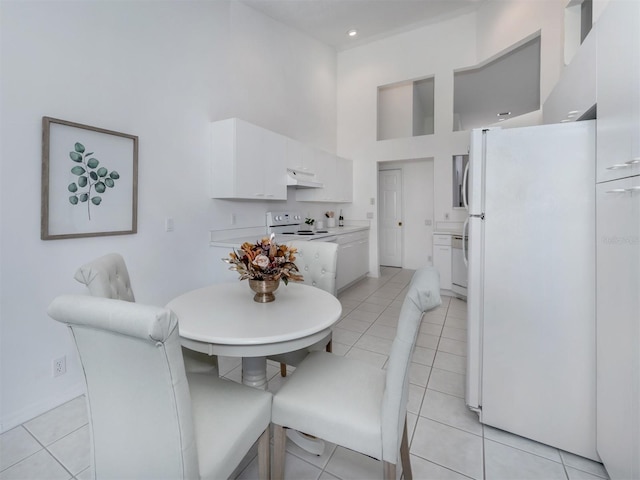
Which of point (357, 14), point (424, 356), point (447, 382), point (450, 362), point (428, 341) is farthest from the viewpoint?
point (357, 14)

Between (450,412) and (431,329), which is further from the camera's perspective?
(431,329)

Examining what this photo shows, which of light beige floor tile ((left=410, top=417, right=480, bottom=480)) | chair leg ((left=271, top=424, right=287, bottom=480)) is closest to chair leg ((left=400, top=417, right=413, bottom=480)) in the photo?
light beige floor tile ((left=410, top=417, right=480, bottom=480))

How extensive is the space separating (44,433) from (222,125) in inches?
103

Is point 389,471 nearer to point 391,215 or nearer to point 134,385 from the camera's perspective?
point 134,385

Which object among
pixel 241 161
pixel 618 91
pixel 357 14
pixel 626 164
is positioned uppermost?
pixel 357 14

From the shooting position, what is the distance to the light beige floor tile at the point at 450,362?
2354 mm

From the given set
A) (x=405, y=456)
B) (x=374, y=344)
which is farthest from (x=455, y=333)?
(x=405, y=456)

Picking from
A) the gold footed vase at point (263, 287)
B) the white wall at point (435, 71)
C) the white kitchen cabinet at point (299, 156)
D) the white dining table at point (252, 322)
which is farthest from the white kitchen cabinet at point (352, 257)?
the gold footed vase at point (263, 287)

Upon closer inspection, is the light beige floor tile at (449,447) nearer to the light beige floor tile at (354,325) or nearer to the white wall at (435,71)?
the light beige floor tile at (354,325)

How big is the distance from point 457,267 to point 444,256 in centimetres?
25

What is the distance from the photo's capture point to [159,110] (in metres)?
2.52

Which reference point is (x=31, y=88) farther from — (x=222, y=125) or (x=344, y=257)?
(x=344, y=257)

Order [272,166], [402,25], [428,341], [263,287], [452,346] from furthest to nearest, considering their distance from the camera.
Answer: [402,25]
[272,166]
[428,341]
[452,346]
[263,287]

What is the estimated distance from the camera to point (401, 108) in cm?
590
